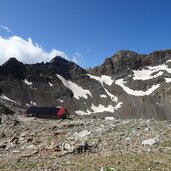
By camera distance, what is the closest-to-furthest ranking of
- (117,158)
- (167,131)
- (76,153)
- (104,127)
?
1. (117,158)
2. (76,153)
3. (167,131)
4. (104,127)

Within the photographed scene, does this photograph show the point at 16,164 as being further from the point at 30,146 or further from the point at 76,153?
the point at 30,146

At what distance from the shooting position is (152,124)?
3228 centimetres

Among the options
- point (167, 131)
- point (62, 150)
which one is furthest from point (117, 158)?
point (167, 131)

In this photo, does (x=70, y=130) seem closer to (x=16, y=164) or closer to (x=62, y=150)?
(x=62, y=150)

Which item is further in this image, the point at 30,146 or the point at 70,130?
the point at 70,130

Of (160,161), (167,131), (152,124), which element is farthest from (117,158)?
(152,124)

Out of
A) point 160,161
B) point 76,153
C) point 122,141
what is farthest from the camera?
point 122,141

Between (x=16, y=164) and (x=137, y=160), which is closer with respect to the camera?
(x=137, y=160)

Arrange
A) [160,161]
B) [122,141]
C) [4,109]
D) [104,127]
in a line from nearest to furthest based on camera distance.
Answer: [160,161] < [122,141] < [104,127] < [4,109]

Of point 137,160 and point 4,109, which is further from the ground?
point 4,109

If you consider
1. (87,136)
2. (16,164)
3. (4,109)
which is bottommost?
(16,164)

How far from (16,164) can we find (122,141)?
8509 mm

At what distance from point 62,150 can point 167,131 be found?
31.1ft

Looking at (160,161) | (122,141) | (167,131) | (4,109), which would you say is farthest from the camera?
(4,109)
